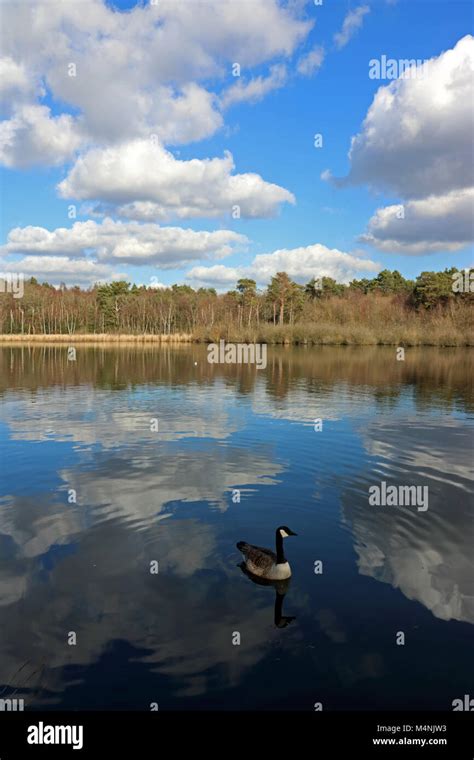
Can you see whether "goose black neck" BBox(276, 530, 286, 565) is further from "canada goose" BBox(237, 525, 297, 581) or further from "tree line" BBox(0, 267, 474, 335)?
"tree line" BBox(0, 267, 474, 335)

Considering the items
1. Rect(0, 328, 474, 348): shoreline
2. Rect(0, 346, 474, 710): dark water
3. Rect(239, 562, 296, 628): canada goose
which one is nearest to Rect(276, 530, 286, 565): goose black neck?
Rect(239, 562, 296, 628): canada goose

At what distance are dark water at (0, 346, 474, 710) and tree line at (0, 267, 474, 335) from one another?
87.1m

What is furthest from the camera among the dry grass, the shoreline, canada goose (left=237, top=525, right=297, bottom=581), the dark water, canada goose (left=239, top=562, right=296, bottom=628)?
the dry grass

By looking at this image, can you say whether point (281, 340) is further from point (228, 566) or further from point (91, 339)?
point (228, 566)

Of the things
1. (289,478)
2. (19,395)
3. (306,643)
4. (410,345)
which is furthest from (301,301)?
(306,643)

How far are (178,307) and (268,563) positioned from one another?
12122 cm

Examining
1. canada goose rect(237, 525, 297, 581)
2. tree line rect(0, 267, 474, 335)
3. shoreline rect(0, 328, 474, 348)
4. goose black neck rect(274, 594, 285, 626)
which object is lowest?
goose black neck rect(274, 594, 285, 626)

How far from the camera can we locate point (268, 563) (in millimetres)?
8141

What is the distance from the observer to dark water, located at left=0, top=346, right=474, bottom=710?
19.9 feet

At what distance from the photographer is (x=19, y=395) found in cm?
2814

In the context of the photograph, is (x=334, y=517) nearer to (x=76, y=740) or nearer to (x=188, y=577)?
(x=188, y=577)

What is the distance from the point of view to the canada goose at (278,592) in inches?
281

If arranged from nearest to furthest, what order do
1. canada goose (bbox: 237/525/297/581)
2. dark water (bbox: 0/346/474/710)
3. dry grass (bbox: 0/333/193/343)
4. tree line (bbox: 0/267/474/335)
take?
dark water (bbox: 0/346/474/710) < canada goose (bbox: 237/525/297/581) < dry grass (bbox: 0/333/193/343) < tree line (bbox: 0/267/474/335)

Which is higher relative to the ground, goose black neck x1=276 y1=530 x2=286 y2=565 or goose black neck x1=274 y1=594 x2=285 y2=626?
goose black neck x1=276 y1=530 x2=286 y2=565
